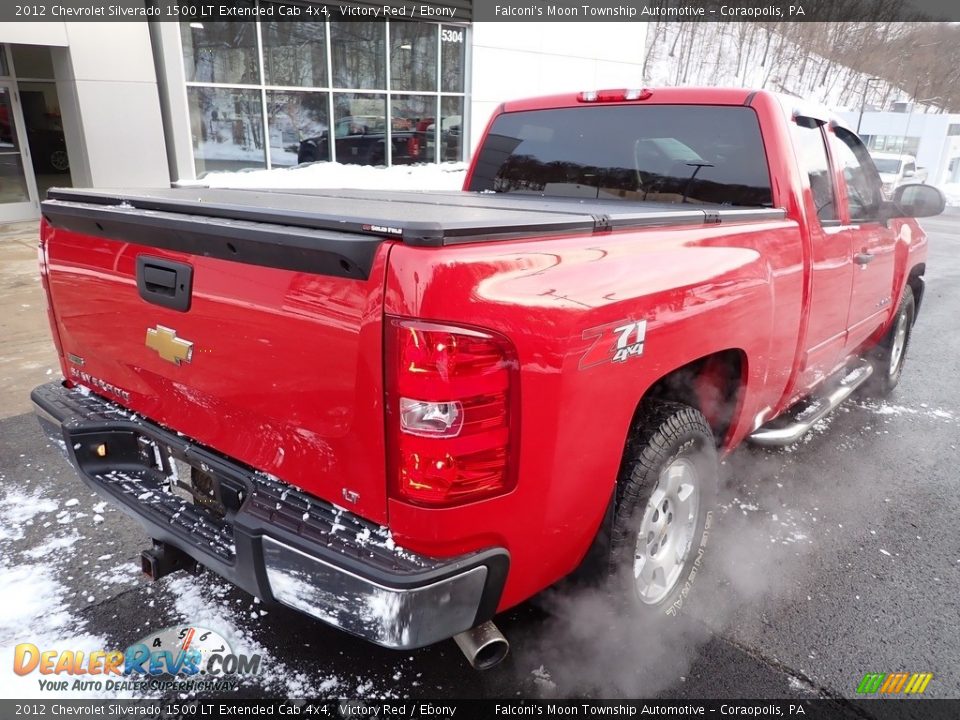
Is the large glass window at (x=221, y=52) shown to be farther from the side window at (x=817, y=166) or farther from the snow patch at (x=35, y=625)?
the side window at (x=817, y=166)

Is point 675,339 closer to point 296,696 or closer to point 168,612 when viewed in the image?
point 296,696

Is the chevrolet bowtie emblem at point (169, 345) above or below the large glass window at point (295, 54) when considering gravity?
below

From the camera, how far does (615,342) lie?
1.92 m

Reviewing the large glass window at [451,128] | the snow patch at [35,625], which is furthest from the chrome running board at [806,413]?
the large glass window at [451,128]

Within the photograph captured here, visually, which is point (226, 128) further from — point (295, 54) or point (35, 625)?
point (35, 625)

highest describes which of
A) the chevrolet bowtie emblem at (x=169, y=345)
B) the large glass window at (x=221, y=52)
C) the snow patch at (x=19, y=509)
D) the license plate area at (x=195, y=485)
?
the large glass window at (x=221, y=52)

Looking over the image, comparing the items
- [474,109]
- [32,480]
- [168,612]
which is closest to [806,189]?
[168,612]

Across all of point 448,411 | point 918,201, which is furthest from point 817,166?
point 448,411

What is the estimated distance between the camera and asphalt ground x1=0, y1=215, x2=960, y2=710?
236cm

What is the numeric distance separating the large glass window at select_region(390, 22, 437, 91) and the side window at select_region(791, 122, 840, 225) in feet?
37.9

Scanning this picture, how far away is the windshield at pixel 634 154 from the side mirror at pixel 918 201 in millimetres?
1620

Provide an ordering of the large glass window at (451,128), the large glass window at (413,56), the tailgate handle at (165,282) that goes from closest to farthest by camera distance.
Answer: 1. the tailgate handle at (165,282)
2. the large glass window at (413,56)
3. the large glass window at (451,128)

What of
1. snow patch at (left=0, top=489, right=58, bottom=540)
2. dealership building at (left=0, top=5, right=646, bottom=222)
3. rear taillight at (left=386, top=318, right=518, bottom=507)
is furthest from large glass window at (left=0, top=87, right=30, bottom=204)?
rear taillight at (left=386, top=318, right=518, bottom=507)

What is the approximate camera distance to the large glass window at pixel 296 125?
12055mm
